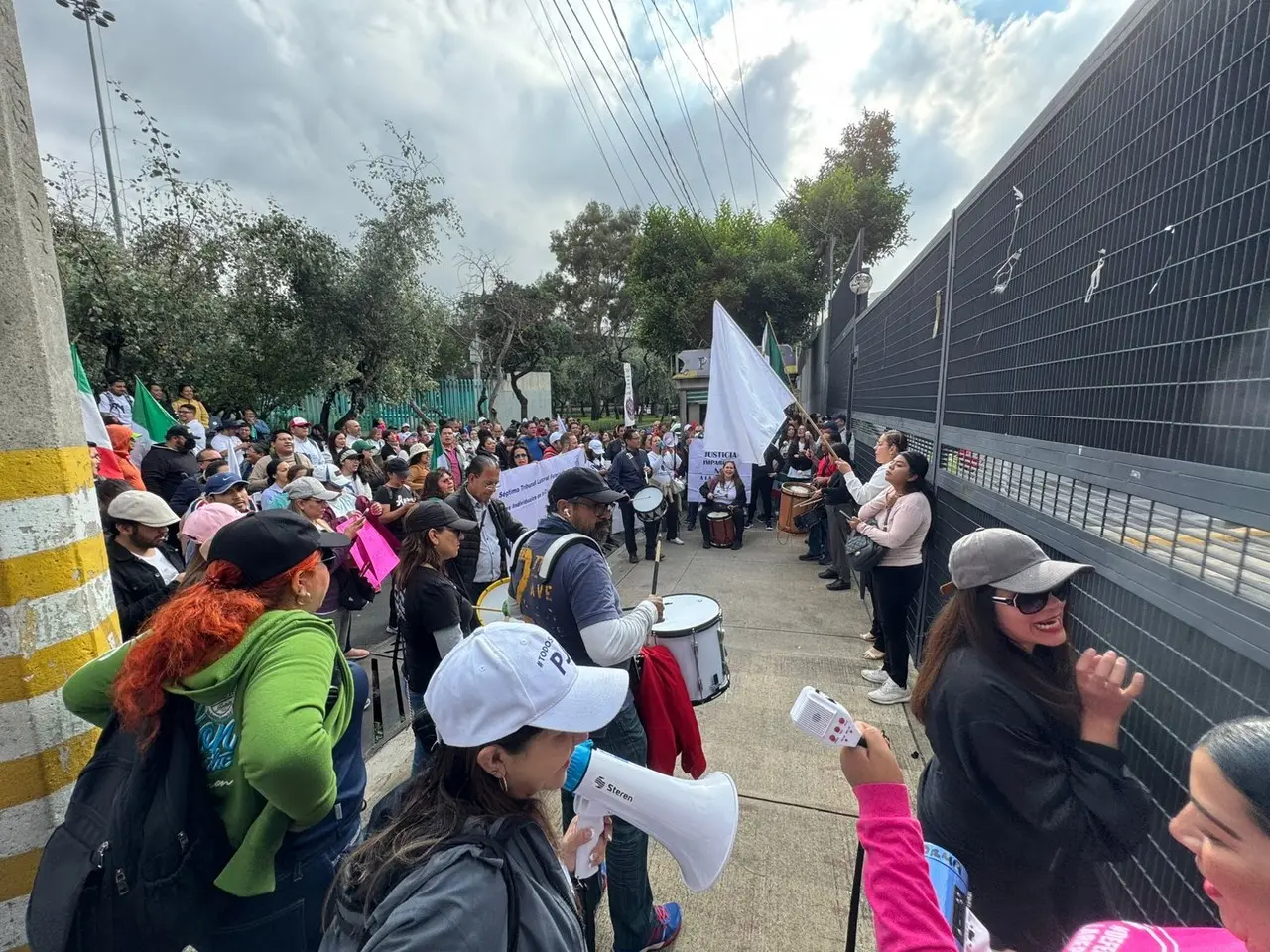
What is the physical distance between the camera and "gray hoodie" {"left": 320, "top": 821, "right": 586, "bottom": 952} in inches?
37.7

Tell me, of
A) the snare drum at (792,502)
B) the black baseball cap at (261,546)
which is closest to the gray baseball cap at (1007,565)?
the black baseball cap at (261,546)

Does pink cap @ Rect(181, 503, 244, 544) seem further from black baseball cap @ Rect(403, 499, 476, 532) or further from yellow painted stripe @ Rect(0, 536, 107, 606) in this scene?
yellow painted stripe @ Rect(0, 536, 107, 606)

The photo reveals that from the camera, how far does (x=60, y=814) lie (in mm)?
1898

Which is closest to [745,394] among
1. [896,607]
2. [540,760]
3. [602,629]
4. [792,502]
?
[896,607]

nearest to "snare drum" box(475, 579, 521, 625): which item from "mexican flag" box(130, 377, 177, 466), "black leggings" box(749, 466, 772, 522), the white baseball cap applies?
the white baseball cap

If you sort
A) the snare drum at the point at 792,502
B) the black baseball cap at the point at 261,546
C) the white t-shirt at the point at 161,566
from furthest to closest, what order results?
the snare drum at the point at 792,502 → the white t-shirt at the point at 161,566 → the black baseball cap at the point at 261,546

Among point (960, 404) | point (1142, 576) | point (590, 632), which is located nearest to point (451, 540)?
point (590, 632)

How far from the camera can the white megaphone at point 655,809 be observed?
4.82 ft

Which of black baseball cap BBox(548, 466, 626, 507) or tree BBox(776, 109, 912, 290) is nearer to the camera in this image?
black baseball cap BBox(548, 466, 626, 507)

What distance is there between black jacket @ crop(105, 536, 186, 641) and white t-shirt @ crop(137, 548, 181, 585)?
2.3 inches

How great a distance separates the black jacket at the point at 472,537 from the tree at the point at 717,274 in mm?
18554

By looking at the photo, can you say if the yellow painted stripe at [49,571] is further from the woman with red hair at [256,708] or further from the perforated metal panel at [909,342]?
the perforated metal panel at [909,342]

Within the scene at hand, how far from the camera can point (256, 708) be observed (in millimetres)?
1400

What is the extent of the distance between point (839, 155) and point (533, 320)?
18290 millimetres
